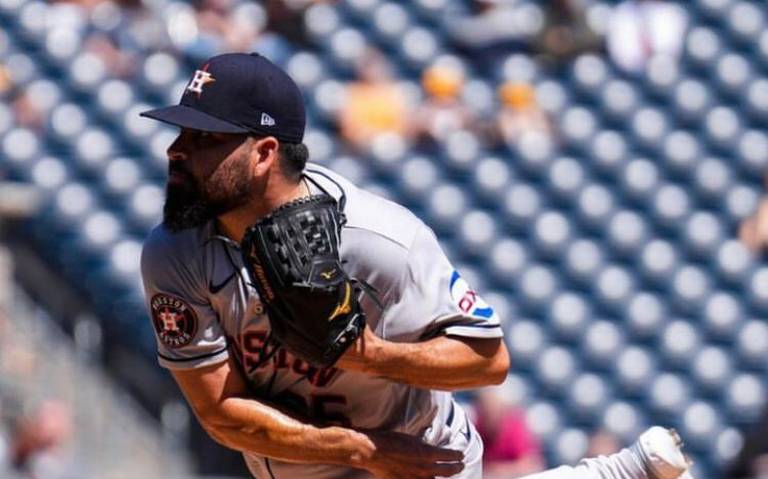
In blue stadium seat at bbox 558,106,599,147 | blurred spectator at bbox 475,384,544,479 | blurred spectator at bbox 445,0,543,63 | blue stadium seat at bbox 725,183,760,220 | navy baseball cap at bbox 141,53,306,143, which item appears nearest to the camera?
navy baseball cap at bbox 141,53,306,143

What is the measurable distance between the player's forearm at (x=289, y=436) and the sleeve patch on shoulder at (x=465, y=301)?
40 cm

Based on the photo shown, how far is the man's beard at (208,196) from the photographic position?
3576mm

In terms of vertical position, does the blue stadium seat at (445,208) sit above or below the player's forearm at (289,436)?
below

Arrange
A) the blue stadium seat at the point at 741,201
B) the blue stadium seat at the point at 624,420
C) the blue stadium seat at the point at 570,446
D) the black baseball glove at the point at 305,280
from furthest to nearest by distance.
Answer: the blue stadium seat at the point at 741,201, the blue stadium seat at the point at 624,420, the blue stadium seat at the point at 570,446, the black baseball glove at the point at 305,280

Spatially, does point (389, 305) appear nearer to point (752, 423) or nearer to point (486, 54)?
point (752, 423)

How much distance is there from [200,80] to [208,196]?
10.9 inches

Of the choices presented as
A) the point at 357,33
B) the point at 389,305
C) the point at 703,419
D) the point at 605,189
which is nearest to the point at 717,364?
the point at 703,419

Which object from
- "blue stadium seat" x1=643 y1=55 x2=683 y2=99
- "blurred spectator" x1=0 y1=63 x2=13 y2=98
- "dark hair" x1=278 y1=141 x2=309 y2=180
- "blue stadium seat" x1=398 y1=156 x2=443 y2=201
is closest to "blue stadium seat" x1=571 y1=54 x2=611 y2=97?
"blue stadium seat" x1=643 y1=55 x2=683 y2=99

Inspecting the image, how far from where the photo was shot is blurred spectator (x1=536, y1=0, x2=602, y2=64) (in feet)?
32.5

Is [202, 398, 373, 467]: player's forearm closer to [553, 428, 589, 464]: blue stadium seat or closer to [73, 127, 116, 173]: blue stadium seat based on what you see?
[553, 428, 589, 464]: blue stadium seat

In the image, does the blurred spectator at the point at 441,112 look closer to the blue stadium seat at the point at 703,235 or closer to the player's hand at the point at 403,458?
the blue stadium seat at the point at 703,235

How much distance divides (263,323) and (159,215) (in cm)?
542

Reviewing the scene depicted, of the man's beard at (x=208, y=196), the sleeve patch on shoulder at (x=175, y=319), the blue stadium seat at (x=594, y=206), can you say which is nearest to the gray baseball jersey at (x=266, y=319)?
the sleeve patch on shoulder at (x=175, y=319)

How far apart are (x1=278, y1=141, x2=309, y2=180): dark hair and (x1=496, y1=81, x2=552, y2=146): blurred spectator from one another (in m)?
5.99
